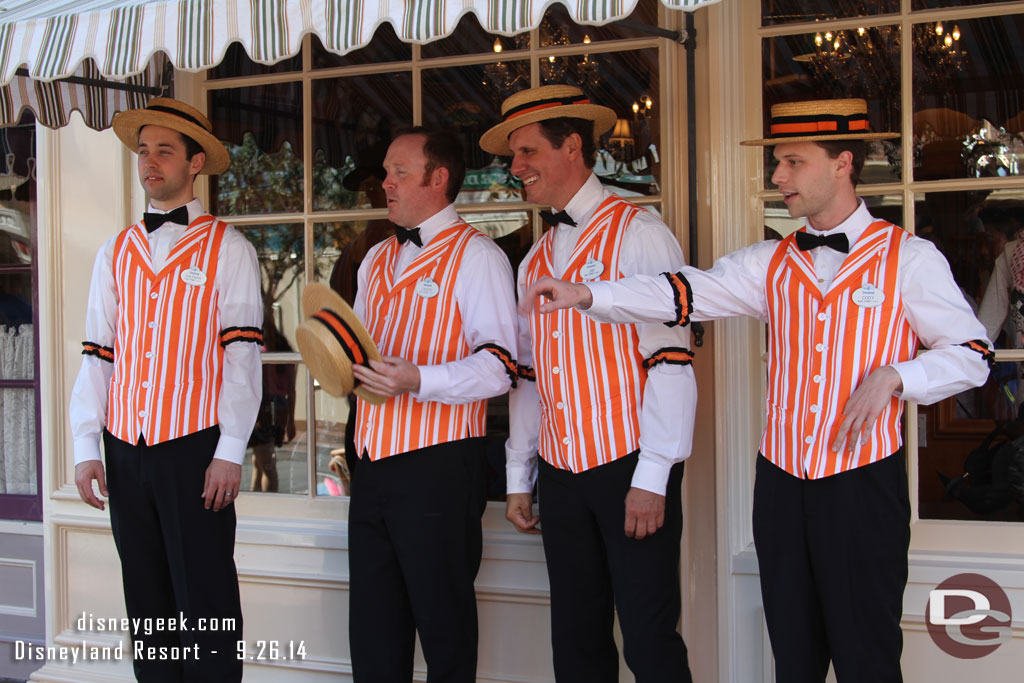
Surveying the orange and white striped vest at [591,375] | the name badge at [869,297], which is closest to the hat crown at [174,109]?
the orange and white striped vest at [591,375]

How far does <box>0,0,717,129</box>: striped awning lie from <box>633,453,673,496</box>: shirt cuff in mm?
1068

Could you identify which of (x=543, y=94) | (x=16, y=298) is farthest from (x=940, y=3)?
(x=16, y=298)

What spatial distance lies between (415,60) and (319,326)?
1.47 metres

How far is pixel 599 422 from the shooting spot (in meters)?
2.54

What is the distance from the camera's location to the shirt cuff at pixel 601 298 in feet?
7.49

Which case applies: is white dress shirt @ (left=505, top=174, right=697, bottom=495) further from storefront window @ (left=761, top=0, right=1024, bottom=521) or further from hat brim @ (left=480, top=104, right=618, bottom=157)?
storefront window @ (left=761, top=0, right=1024, bottom=521)

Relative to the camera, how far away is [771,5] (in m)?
3.01

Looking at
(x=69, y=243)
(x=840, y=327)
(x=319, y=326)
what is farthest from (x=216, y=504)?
(x=840, y=327)

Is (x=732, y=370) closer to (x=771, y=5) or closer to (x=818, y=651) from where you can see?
(x=818, y=651)

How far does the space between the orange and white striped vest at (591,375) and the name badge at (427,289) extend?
313mm

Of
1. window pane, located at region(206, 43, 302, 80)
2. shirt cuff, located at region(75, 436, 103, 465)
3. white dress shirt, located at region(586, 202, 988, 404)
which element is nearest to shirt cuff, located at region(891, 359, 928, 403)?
white dress shirt, located at region(586, 202, 988, 404)

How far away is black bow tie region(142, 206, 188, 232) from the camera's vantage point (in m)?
2.94

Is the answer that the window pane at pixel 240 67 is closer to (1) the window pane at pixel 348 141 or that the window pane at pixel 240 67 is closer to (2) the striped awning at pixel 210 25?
(1) the window pane at pixel 348 141

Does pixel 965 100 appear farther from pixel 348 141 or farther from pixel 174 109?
pixel 174 109
